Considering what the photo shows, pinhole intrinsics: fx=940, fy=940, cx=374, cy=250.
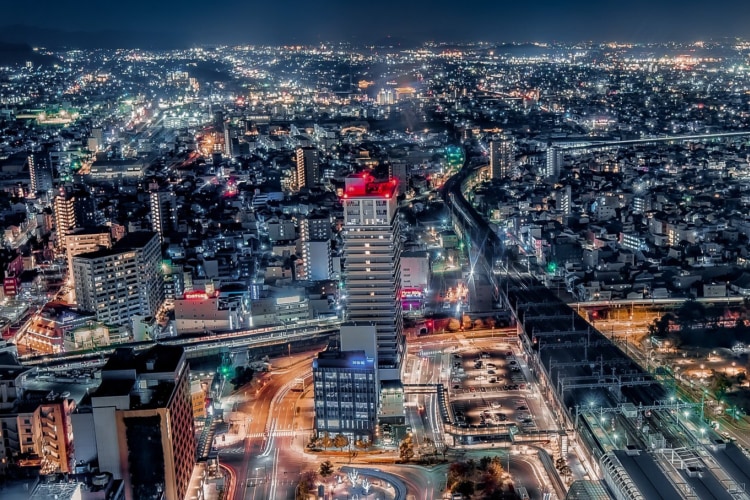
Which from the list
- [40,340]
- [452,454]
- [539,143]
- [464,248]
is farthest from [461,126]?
[452,454]

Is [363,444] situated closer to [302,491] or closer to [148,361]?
[302,491]

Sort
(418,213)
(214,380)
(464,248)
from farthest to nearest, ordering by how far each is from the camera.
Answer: (418,213) → (464,248) → (214,380)

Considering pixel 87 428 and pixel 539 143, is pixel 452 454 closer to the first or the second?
pixel 87 428

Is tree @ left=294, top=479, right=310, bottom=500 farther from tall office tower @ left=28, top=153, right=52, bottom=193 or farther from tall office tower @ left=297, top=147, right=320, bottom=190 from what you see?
tall office tower @ left=28, top=153, right=52, bottom=193

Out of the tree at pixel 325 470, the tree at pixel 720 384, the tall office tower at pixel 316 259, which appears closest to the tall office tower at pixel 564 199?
the tall office tower at pixel 316 259

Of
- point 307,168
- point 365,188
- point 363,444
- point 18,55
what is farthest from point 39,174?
point 18,55

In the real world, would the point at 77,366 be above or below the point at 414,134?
below

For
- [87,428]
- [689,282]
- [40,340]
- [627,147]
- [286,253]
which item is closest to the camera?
[87,428]
